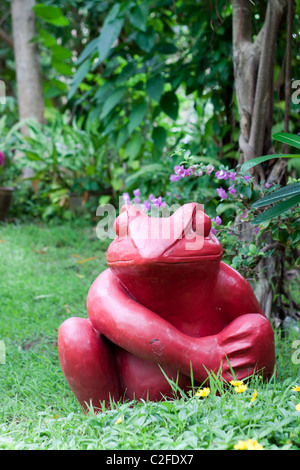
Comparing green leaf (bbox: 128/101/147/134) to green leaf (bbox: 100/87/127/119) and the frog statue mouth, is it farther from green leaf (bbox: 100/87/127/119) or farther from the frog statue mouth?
the frog statue mouth

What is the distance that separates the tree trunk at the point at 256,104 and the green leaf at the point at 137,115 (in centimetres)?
110

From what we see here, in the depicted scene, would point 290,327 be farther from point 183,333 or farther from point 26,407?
point 26,407

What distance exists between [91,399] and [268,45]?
5.73 feet

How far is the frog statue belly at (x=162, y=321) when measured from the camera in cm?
155

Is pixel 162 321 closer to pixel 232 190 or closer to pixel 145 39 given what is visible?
pixel 232 190

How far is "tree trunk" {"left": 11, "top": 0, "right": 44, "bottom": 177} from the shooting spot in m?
5.62

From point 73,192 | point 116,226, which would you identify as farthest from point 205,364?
point 73,192

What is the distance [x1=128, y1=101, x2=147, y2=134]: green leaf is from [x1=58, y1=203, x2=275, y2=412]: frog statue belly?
1868 mm

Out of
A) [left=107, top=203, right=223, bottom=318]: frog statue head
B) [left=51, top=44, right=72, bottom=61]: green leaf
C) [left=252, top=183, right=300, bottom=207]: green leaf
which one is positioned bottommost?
[left=107, top=203, right=223, bottom=318]: frog statue head

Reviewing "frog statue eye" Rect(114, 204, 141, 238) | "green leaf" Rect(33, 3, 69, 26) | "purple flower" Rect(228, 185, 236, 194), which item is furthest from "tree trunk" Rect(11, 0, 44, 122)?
"frog statue eye" Rect(114, 204, 141, 238)

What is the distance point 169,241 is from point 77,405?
0.77 metres

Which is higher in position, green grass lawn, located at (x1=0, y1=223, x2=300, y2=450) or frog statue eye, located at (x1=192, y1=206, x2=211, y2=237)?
frog statue eye, located at (x1=192, y1=206, x2=211, y2=237)

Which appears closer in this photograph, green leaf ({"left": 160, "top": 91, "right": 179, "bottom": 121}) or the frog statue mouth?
the frog statue mouth

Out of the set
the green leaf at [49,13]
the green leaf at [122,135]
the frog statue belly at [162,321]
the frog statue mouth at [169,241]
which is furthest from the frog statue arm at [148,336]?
the green leaf at [49,13]
